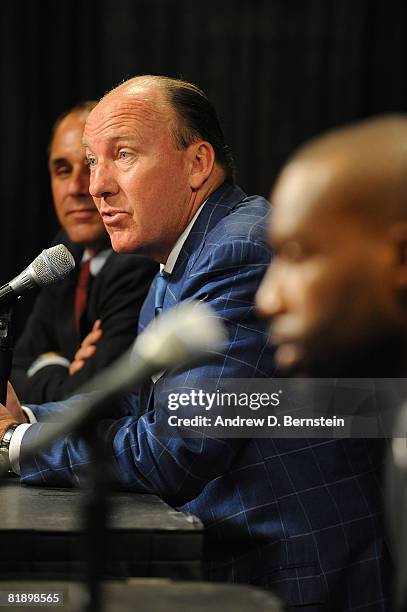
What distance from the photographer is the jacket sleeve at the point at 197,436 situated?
A: 164 cm

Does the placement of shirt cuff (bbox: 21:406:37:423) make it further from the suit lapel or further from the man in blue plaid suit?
the suit lapel

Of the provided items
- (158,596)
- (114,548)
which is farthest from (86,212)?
(158,596)

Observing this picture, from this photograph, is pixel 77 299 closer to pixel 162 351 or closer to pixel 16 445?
pixel 16 445

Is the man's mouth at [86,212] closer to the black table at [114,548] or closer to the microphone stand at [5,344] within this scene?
the microphone stand at [5,344]

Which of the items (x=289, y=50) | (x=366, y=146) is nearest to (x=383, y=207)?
(x=366, y=146)

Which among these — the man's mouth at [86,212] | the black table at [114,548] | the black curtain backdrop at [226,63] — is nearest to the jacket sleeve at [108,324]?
the man's mouth at [86,212]

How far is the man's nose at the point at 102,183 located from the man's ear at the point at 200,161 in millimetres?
151

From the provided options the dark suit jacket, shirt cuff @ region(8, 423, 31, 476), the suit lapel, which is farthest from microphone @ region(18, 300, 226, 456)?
the dark suit jacket

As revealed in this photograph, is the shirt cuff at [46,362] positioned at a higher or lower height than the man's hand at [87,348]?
lower

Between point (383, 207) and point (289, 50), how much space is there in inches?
108

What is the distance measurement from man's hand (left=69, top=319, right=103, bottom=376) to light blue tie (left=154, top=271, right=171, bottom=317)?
66 centimetres

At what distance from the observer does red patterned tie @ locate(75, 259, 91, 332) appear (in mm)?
2881

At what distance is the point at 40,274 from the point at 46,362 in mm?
1055

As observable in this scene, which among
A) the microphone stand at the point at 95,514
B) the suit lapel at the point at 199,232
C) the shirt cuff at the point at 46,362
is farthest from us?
the shirt cuff at the point at 46,362
